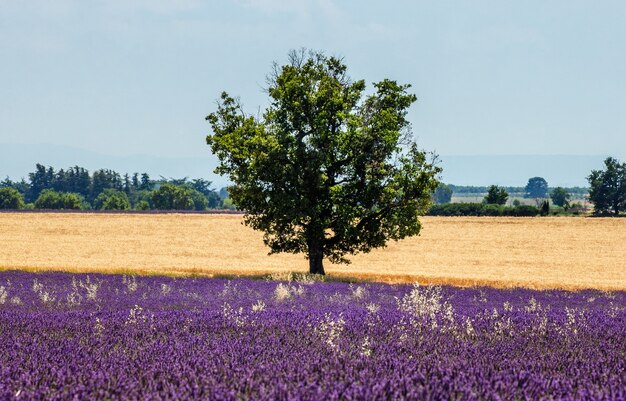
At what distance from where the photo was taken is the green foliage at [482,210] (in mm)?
72312

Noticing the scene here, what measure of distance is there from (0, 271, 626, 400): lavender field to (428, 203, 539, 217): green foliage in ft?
205

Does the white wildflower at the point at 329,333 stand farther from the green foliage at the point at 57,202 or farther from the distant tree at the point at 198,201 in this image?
the distant tree at the point at 198,201

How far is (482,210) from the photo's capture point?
7500 cm

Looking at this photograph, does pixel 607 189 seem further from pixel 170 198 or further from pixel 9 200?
pixel 9 200

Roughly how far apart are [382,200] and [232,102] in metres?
7.26

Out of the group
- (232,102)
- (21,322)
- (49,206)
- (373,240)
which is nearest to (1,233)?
(232,102)

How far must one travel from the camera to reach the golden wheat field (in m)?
28.7

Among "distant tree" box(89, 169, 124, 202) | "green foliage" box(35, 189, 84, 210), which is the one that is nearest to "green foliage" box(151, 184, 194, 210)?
"green foliage" box(35, 189, 84, 210)

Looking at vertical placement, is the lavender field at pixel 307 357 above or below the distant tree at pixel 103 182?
below

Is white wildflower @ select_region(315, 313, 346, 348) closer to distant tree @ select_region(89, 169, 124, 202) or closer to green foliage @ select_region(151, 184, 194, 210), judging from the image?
green foliage @ select_region(151, 184, 194, 210)

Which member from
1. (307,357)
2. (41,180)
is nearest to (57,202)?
(41,180)

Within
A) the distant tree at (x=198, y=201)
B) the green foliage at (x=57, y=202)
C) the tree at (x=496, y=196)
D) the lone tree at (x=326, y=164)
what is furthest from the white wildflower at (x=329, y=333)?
the distant tree at (x=198, y=201)

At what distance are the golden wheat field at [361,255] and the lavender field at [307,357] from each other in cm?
1585

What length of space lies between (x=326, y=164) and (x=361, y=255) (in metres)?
18.6
